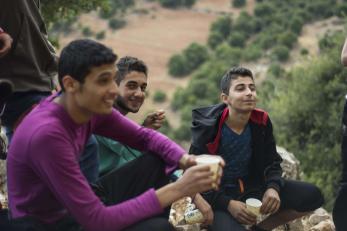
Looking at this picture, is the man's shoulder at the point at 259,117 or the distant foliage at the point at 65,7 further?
the distant foliage at the point at 65,7


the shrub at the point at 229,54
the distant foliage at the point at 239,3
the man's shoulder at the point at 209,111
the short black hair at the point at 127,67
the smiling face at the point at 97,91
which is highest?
the smiling face at the point at 97,91

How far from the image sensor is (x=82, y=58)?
2.37 meters

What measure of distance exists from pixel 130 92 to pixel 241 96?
70cm

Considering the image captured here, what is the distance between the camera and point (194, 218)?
3572mm

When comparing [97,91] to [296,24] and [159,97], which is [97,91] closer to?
[159,97]

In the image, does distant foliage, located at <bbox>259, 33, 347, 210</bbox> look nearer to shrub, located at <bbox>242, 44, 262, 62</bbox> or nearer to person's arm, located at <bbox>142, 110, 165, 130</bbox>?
person's arm, located at <bbox>142, 110, 165, 130</bbox>

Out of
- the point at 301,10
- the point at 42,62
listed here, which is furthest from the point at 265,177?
the point at 301,10

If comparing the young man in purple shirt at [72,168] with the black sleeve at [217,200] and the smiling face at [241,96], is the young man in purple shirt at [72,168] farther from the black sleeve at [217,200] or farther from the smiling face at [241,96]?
the smiling face at [241,96]

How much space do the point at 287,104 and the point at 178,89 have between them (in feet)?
91.3

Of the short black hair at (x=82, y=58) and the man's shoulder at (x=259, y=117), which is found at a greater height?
the short black hair at (x=82, y=58)

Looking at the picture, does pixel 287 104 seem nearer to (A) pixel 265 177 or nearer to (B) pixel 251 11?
(A) pixel 265 177

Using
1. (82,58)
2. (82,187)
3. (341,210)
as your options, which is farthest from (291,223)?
(82,58)

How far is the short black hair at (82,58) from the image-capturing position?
237cm

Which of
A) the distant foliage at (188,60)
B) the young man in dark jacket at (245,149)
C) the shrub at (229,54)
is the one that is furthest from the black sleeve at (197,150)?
the distant foliage at (188,60)
